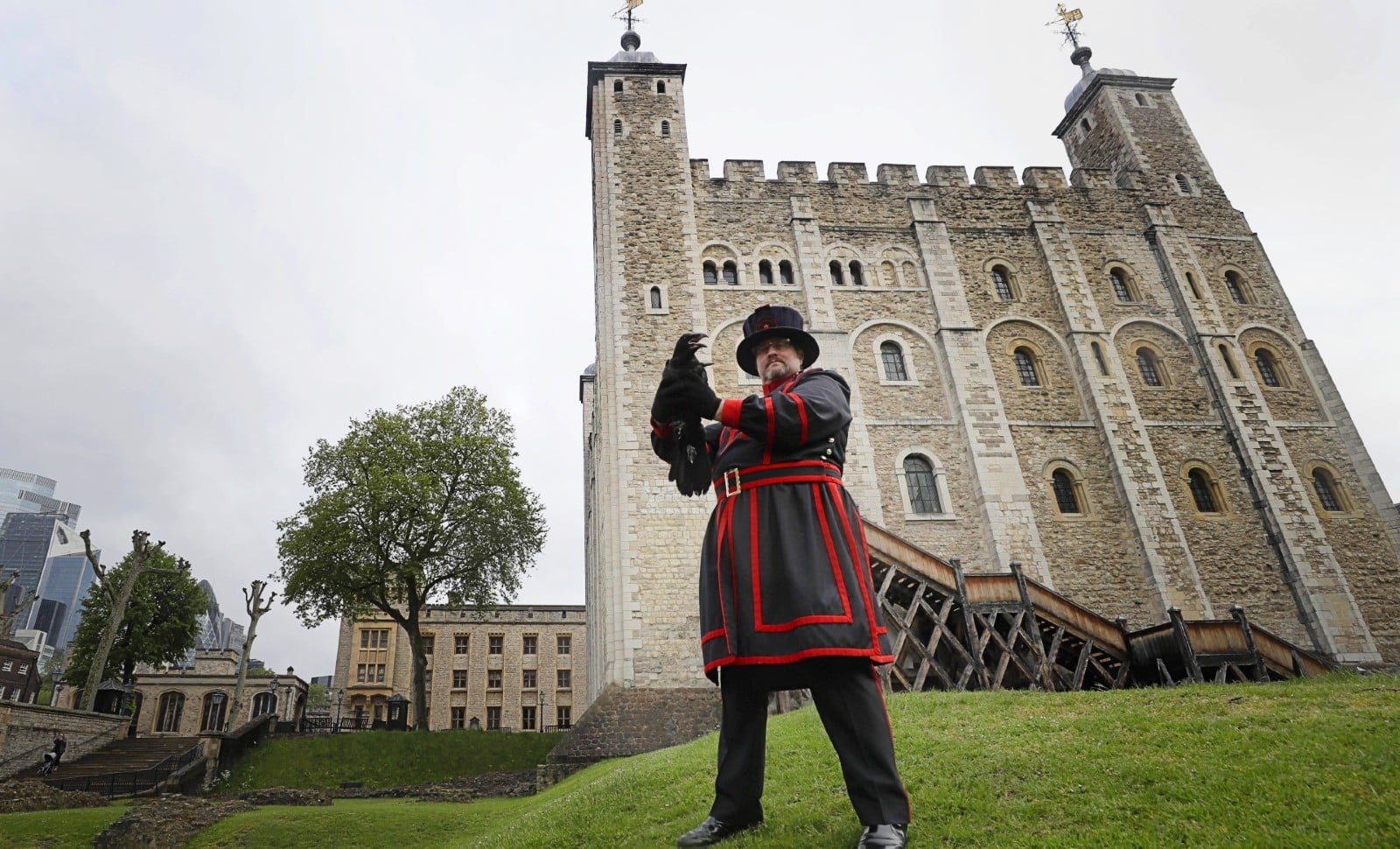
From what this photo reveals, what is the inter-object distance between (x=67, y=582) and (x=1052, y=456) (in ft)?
655

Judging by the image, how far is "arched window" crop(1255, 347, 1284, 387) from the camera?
22.0m

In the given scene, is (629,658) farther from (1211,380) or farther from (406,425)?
(1211,380)

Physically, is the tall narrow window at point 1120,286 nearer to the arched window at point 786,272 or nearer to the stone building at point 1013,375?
the stone building at point 1013,375

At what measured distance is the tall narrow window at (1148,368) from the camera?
21625 mm

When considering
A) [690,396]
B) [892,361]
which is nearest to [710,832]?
[690,396]

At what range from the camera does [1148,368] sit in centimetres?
2188

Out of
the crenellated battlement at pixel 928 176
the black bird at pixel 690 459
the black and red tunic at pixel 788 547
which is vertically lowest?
the black and red tunic at pixel 788 547

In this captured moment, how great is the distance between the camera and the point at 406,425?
85.2 ft

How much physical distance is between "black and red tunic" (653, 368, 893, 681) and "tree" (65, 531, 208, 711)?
111ft

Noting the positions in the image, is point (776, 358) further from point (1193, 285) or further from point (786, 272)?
point (1193, 285)

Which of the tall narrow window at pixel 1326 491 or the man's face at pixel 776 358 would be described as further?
the tall narrow window at pixel 1326 491

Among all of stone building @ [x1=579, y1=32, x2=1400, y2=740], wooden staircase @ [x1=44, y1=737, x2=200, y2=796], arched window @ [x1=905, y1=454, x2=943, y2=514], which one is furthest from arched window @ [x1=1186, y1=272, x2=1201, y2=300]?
wooden staircase @ [x1=44, y1=737, x2=200, y2=796]

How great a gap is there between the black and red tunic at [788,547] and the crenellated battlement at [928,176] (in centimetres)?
2018

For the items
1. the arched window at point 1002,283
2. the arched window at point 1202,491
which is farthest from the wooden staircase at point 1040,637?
the arched window at point 1002,283
